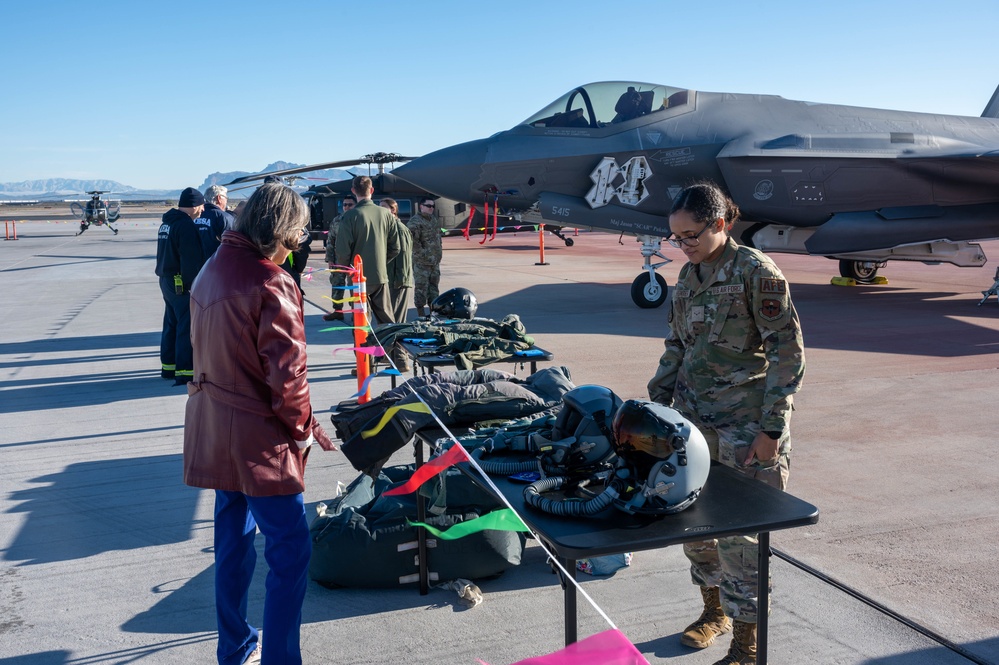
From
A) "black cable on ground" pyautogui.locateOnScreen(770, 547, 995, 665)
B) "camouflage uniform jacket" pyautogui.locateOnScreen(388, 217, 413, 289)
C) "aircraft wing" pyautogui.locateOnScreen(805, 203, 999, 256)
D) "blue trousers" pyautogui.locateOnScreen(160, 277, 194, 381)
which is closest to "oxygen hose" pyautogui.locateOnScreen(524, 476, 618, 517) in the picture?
"black cable on ground" pyautogui.locateOnScreen(770, 547, 995, 665)

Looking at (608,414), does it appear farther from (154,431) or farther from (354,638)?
(154,431)

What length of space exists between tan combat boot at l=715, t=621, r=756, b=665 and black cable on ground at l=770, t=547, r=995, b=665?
36.7 inches

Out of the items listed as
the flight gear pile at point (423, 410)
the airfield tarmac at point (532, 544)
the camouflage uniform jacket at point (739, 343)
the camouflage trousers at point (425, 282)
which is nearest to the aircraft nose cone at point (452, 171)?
the camouflage trousers at point (425, 282)

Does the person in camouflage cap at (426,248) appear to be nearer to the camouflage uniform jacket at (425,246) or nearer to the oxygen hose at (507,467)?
the camouflage uniform jacket at (425,246)

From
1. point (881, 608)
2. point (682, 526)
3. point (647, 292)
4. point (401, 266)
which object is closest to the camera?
point (682, 526)

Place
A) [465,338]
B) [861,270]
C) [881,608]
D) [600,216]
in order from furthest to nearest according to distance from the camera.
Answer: [861,270], [600,216], [465,338], [881,608]

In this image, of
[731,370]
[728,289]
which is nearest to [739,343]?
[731,370]

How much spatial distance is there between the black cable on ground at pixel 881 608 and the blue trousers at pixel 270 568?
274cm

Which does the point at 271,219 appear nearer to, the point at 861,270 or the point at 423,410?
the point at 423,410

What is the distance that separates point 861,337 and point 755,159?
3334mm

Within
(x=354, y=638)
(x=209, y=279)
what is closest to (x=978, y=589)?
(x=354, y=638)

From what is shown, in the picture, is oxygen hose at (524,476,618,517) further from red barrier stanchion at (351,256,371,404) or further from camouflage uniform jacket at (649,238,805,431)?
red barrier stanchion at (351,256,371,404)

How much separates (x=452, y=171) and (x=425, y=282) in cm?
217

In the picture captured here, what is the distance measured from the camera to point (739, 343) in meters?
3.56
